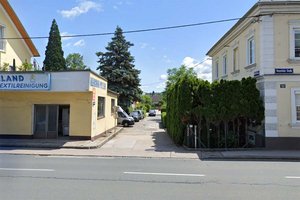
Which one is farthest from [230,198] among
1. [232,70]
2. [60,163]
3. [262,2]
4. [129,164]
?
[232,70]

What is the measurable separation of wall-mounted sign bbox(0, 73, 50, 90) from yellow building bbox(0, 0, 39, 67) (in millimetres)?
7316

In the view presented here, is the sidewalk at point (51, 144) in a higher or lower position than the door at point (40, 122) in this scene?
lower

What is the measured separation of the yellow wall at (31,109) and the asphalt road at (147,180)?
7474 millimetres

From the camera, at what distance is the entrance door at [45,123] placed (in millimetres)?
19000

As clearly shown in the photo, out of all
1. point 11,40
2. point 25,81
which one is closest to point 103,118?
point 25,81

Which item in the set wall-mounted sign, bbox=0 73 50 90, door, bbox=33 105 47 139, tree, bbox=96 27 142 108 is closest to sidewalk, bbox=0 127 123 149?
door, bbox=33 105 47 139

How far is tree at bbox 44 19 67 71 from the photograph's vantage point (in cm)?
4444

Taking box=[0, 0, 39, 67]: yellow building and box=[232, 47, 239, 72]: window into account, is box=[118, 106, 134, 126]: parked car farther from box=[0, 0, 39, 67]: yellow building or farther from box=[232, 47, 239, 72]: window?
box=[232, 47, 239, 72]: window

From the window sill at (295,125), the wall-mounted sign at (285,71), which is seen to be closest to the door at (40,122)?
the wall-mounted sign at (285,71)

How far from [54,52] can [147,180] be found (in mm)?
39773

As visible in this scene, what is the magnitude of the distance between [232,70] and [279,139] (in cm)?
750

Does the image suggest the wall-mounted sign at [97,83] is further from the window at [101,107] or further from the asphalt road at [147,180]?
the asphalt road at [147,180]

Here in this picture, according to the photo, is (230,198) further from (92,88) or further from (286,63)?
(92,88)

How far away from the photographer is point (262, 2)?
1550cm
